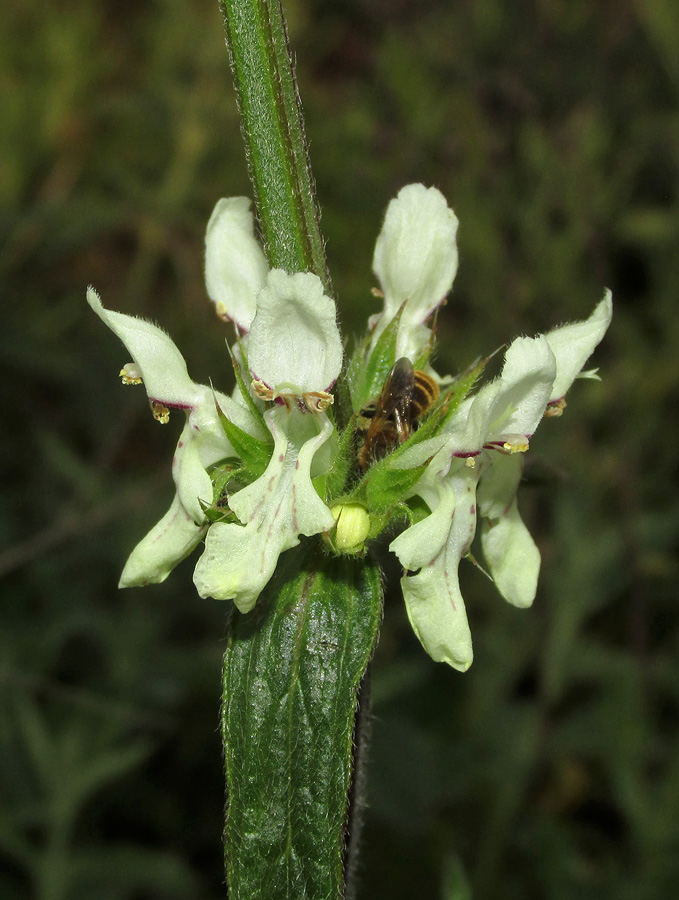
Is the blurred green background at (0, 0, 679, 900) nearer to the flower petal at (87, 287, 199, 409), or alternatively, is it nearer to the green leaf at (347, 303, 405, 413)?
the green leaf at (347, 303, 405, 413)

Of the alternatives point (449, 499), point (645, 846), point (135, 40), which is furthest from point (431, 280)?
point (135, 40)

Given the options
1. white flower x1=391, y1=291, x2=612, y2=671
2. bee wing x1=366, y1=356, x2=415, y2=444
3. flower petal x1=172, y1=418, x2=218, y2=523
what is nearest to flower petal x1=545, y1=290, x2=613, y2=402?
white flower x1=391, y1=291, x2=612, y2=671

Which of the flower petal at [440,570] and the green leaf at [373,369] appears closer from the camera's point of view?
the flower petal at [440,570]

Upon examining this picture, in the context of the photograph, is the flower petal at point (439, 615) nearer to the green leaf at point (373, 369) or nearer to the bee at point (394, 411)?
the bee at point (394, 411)

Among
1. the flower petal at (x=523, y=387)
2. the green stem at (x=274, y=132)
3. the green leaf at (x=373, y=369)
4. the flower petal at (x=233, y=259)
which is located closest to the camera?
the green stem at (x=274, y=132)

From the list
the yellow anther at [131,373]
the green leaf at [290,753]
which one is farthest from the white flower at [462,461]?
the yellow anther at [131,373]

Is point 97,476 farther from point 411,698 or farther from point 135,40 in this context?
point 135,40
